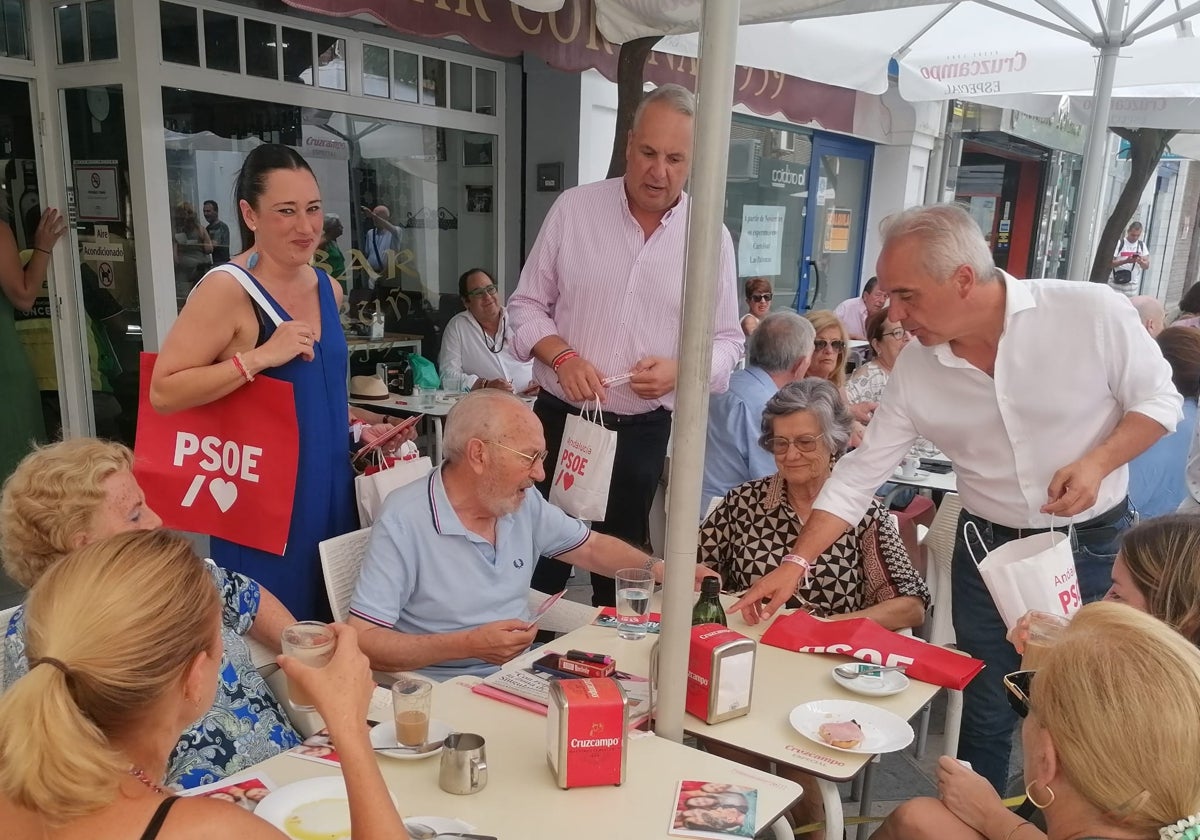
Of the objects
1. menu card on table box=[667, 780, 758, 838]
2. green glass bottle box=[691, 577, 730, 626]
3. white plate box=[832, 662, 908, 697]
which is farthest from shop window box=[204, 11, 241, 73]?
menu card on table box=[667, 780, 758, 838]

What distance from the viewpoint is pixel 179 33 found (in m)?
4.89

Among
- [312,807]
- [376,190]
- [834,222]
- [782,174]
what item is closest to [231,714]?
[312,807]

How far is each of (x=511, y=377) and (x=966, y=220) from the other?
14.6ft

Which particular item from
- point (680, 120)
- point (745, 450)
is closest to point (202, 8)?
point (680, 120)

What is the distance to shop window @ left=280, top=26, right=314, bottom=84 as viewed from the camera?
5.53 m

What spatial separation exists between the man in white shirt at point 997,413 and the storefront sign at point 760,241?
22.0ft

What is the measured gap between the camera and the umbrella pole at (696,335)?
1.51 meters

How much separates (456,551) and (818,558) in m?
1.16

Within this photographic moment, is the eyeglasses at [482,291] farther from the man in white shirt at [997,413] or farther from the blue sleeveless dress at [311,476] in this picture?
the man in white shirt at [997,413]

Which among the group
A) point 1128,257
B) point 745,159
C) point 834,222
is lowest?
point 1128,257

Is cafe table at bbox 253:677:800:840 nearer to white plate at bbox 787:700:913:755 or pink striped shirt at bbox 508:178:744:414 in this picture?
white plate at bbox 787:700:913:755

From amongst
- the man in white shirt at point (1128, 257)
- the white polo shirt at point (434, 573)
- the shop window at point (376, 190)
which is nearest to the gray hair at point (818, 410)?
the white polo shirt at point (434, 573)

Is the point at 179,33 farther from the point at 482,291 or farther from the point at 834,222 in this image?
the point at 834,222

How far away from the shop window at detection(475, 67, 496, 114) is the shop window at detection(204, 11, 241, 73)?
198 cm
